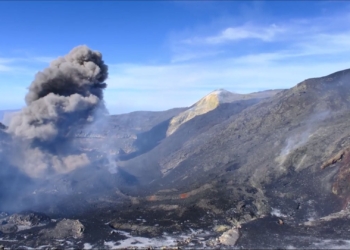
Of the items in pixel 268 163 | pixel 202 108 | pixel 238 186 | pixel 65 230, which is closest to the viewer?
pixel 65 230

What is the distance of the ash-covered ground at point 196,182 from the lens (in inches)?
1364

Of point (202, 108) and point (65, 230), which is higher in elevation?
point (202, 108)

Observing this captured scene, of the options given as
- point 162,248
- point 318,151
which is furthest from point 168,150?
point 162,248

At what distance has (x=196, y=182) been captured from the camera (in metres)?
52.3

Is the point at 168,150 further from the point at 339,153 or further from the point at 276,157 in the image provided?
the point at 339,153

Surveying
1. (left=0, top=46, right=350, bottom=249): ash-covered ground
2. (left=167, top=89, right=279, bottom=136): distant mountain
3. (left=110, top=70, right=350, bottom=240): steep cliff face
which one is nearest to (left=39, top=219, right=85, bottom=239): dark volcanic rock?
(left=0, top=46, right=350, bottom=249): ash-covered ground

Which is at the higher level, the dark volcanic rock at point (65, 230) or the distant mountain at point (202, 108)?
the distant mountain at point (202, 108)

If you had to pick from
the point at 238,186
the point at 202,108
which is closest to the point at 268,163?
the point at 238,186

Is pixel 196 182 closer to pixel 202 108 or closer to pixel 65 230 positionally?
pixel 65 230

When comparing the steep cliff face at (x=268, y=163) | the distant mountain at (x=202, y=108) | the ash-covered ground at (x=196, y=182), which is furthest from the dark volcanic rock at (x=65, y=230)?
the distant mountain at (x=202, y=108)

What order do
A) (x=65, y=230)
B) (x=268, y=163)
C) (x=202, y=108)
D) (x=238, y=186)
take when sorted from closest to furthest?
(x=65, y=230) → (x=238, y=186) → (x=268, y=163) → (x=202, y=108)

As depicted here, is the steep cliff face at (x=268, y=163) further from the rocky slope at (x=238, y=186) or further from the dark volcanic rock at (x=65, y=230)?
the dark volcanic rock at (x=65, y=230)

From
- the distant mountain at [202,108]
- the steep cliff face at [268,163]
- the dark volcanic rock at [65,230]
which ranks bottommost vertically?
the dark volcanic rock at [65,230]

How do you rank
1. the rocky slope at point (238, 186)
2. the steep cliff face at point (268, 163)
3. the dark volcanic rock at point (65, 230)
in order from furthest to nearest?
the steep cliff face at point (268, 163) < the dark volcanic rock at point (65, 230) < the rocky slope at point (238, 186)
